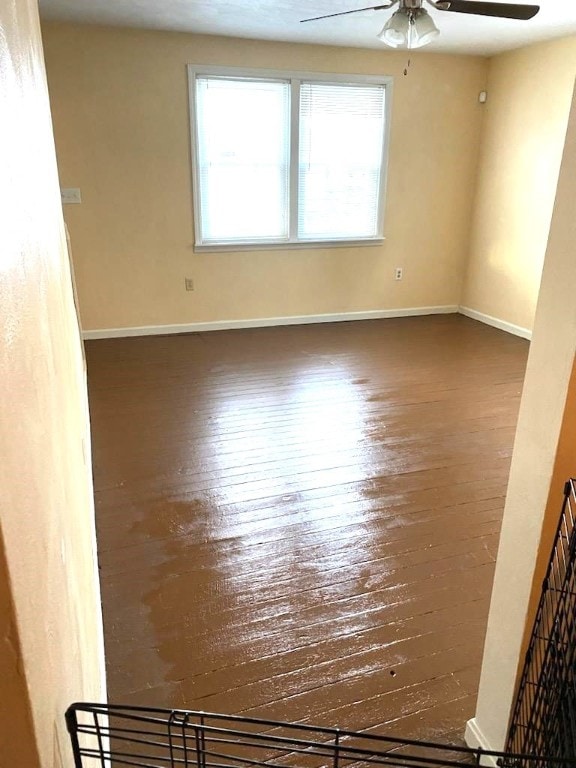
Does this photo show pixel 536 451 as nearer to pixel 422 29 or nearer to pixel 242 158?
pixel 422 29

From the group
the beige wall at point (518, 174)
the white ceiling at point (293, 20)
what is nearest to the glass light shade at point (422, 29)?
the white ceiling at point (293, 20)

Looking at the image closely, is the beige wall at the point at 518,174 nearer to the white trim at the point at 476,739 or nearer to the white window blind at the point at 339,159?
the white window blind at the point at 339,159

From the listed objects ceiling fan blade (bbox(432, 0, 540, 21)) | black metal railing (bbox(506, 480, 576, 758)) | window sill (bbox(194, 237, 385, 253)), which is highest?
ceiling fan blade (bbox(432, 0, 540, 21))

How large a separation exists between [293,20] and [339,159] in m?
1.43

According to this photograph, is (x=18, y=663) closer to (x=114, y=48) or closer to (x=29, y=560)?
(x=29, y=560)

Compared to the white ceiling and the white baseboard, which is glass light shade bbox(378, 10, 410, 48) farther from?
the white baseboard

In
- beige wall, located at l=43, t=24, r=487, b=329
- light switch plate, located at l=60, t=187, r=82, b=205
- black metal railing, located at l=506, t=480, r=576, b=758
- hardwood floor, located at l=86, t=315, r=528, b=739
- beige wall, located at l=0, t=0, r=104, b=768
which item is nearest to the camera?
beige wall, located at l=0, t=0, r=104, b=768

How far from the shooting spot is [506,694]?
1.48 m

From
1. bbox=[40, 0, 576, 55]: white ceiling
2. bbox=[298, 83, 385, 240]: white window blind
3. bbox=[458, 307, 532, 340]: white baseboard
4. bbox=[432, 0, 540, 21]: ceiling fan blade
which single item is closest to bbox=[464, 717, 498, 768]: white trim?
bbox=[432, 0, 540, 21]: ceiling fan blade

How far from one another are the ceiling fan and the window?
6.24 ft

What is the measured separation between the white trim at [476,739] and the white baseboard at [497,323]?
427cm

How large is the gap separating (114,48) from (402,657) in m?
4.78

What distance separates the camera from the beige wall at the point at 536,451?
1142 mm

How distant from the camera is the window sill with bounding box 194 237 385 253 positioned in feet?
17.5
